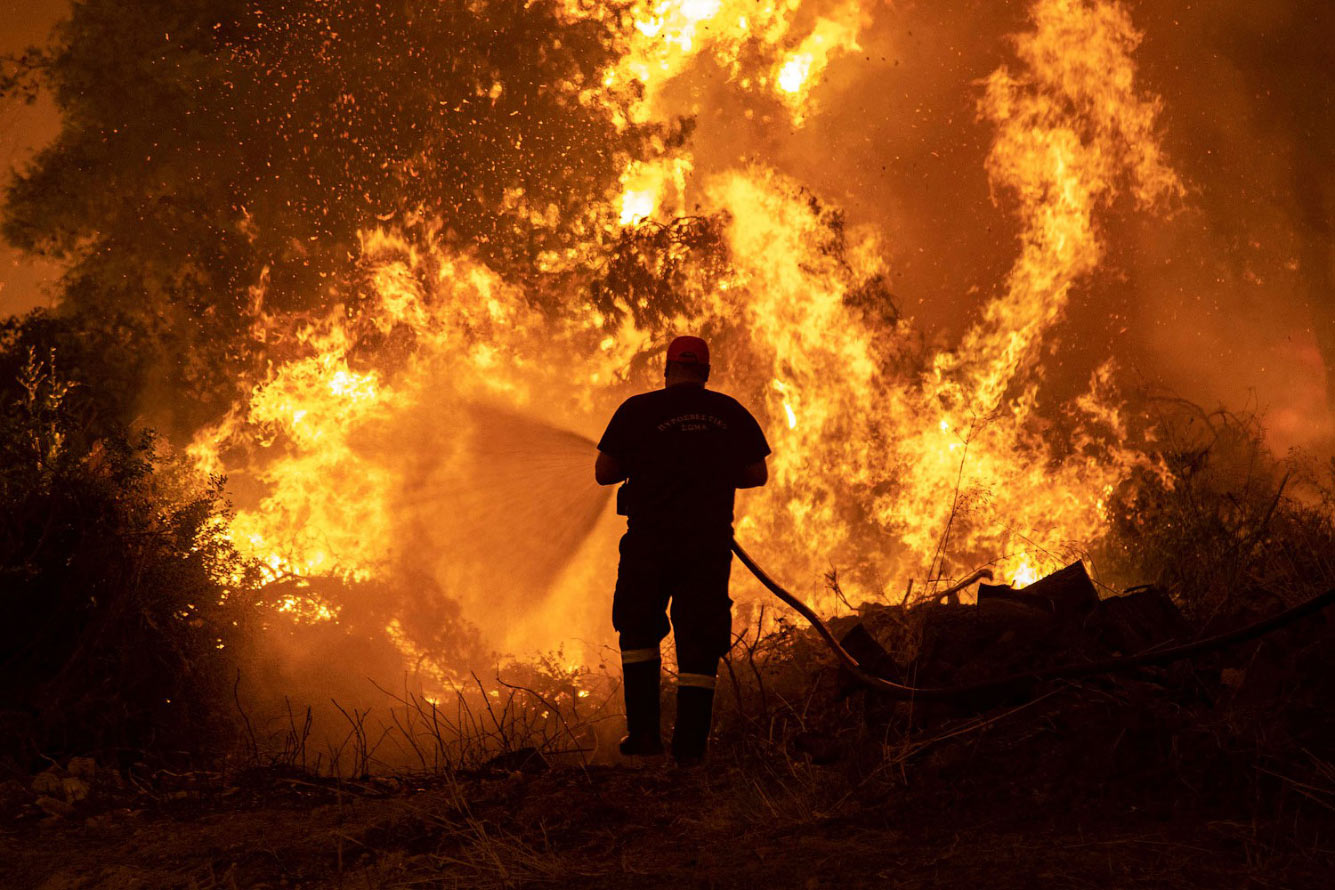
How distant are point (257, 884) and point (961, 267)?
12339mm

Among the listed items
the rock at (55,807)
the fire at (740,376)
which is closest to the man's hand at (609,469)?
the rock at (55,807)

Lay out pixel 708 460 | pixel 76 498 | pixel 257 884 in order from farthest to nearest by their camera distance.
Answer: pixel 76 498
pixel 708 460
pixel 257 884

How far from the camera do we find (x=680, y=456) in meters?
4.96

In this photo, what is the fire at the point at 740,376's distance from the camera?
490 inches

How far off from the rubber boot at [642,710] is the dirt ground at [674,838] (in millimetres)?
175

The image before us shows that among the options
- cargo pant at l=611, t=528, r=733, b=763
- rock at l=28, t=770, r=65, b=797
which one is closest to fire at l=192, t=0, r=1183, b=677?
rock at l=28, t=770, r=65, b=797

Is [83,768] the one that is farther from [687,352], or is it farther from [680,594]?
[687,352]

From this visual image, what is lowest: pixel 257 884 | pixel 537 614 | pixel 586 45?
pixel 257 884

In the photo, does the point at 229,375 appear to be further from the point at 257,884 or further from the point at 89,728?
the point at 257,884

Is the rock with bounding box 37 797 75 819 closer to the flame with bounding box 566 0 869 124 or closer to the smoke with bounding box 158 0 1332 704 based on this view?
the smoke with bounding box 158 0 1332 704

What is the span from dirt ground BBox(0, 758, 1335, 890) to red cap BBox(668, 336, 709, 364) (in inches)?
78.4

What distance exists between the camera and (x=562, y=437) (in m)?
13.8

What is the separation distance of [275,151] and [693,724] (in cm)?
1131

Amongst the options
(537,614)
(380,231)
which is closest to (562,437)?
(537,614)
